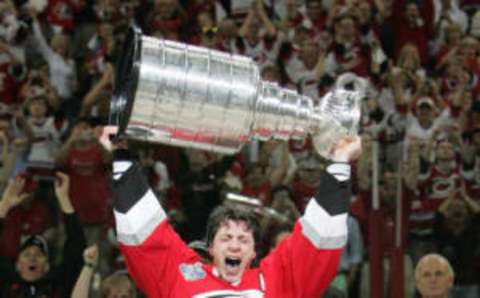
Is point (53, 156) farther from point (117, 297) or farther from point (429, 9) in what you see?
point (429, 9)

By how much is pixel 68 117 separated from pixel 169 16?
1.56 metres

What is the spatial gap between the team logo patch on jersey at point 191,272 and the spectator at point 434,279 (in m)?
1.89

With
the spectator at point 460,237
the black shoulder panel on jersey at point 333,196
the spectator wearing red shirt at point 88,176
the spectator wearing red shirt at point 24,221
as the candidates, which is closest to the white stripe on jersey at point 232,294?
the black shoulder panel on jersey at point 333,196

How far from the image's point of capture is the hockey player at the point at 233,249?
3.84 m

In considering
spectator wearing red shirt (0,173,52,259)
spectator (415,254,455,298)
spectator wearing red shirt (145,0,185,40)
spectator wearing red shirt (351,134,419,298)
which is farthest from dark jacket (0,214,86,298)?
spectator wearing red shirt (145,0,185,40)

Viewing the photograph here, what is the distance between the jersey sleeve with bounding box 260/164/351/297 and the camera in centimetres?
383

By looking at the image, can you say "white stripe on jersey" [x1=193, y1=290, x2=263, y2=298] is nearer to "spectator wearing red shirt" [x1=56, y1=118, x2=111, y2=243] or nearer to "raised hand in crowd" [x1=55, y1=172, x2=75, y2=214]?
"raised hand in crowd" [x1=55, y1=172, x2=75, y2=214]

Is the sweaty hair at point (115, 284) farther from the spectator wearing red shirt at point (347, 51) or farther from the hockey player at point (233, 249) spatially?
the spectator wearing red shirt at point (347, 51)

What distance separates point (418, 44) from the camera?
9.23m

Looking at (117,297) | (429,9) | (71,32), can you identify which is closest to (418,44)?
(429,9)

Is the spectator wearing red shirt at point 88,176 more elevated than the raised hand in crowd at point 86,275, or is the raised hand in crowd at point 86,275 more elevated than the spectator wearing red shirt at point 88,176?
the spectator wearing red shirt at point 88,176

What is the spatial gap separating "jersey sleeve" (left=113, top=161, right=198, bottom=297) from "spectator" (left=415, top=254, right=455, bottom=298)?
194cm

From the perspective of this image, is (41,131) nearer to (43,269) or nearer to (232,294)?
(43,269)

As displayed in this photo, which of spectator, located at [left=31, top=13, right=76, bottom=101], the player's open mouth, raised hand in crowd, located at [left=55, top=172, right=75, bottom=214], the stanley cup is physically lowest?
the player's open mouth
